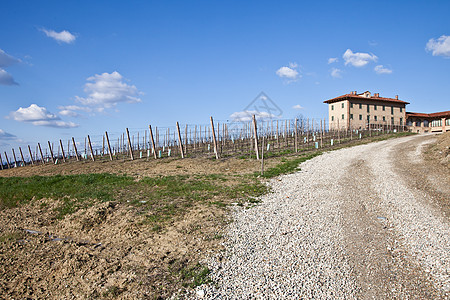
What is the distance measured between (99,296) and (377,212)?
7530 mm

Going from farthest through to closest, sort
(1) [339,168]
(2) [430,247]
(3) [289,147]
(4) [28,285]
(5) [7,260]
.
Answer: (3) [289,147] → (1) [339,168] → (5) [7,260] → (2) [430,247] → (4) [28,285]

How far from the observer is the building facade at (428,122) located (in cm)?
5066

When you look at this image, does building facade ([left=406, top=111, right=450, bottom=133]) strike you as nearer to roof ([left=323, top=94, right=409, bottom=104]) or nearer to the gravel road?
roof ([left=323, top=94, right=409, bottom=104])

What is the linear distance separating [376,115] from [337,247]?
5385 cm

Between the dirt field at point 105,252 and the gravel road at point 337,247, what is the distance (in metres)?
0.62

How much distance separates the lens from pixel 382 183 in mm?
11523

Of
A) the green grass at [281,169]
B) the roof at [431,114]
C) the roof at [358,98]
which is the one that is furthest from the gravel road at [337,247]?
the roof at [431,114]

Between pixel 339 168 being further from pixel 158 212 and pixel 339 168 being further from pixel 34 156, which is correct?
pixel 34 156

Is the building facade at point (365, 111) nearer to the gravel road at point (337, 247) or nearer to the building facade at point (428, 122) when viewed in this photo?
the building facade at point (428, 122)

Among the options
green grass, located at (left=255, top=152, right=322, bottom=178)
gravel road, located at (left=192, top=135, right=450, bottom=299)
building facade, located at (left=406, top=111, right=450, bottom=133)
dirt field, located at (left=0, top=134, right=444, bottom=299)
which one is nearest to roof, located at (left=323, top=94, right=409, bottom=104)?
building facade, located at (left=406, top=111, right=450, bottom=133)

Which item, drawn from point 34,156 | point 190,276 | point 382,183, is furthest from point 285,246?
point 34,156

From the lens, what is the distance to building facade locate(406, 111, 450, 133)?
50662mm

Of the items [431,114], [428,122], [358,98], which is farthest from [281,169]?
[428,122]

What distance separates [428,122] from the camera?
57062 millimetres
